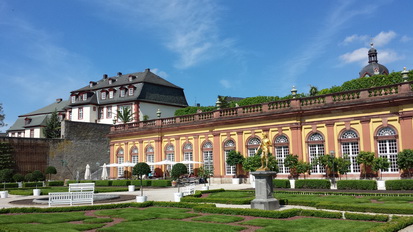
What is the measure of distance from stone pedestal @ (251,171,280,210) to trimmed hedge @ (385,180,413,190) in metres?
10.6

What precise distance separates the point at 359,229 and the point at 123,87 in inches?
2486

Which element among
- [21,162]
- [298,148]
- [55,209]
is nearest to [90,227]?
[55,209]

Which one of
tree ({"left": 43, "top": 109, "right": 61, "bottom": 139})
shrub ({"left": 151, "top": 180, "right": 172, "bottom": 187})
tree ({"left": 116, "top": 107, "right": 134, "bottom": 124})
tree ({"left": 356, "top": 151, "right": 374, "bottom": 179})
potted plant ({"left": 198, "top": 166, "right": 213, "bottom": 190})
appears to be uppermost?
tree ({"left": 116, "top": 107, "right": 134, "bottom": 124})

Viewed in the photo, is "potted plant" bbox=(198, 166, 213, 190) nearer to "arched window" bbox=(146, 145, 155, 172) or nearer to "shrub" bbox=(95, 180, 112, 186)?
"arched window" bbox=(146, 145, 155, 172)

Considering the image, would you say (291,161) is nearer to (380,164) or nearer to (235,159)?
(235,159)

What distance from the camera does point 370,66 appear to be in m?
83.2

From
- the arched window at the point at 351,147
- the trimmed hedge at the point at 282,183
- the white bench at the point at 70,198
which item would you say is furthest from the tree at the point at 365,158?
the white bench at the point at 70,198

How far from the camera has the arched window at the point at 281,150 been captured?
31.4m

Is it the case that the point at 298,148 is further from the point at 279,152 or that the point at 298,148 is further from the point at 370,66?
the point at 370,66

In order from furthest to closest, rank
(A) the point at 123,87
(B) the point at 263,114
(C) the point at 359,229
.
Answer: (A) the point at 123,87
(B) the point at 263,114
(C) the point at 359,229

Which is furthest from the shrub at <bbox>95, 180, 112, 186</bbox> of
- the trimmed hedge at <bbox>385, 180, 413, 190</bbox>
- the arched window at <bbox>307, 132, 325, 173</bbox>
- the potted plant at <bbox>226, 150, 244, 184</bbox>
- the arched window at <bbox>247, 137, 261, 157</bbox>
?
the trimmed hedge at <bbox>385, 180, 413, 190</bbox>

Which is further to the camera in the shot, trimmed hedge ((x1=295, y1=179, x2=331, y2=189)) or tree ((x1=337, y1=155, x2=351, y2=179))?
tree ((x1=337, y1=155, x2=351, y2=179))

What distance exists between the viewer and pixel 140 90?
6738cm

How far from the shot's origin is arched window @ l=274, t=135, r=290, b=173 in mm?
31359
